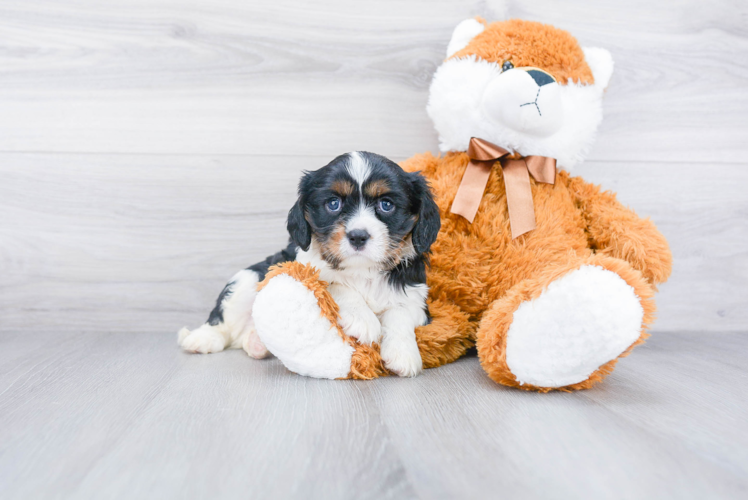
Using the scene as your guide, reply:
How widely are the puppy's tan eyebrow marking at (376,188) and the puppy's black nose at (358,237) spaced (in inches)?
4.8

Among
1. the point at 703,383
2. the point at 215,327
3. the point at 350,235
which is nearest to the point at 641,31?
the point at 703,383

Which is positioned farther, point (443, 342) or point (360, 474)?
point (443, 342)

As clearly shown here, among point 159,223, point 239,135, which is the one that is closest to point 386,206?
point 239,135

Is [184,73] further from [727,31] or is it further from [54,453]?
[727,31]

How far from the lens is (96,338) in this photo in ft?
6.95

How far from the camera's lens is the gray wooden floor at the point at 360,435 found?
0.90m

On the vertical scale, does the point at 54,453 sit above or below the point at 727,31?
below

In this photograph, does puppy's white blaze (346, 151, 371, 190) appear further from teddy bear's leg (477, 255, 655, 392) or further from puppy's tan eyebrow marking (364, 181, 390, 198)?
teddy bear's leg (477, 255, 655, 392)

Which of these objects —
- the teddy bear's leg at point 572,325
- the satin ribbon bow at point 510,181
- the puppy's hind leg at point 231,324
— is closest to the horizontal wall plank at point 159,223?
the puppy's hind leg at point 231,324

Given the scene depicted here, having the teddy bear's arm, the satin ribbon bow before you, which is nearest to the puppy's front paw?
the satin ribbon bow

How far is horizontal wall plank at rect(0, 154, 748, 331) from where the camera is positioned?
2174mm

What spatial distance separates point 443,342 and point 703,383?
74 centimetres

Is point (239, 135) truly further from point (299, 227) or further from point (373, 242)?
point (373, 242)

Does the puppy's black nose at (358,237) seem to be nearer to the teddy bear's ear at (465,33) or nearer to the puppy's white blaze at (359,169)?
the puppy's white blaze at (359,169)
